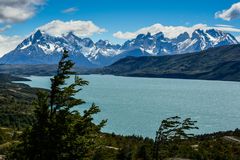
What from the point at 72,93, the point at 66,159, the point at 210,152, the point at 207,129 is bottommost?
the point at 207,129

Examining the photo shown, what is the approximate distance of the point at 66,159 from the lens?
751 inches

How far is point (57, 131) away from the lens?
19047 mm

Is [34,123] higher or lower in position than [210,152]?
higher

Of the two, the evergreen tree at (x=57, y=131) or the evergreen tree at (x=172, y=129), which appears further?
the evergreen tree at (x=172, y=129)

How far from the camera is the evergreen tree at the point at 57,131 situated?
62.0 ft

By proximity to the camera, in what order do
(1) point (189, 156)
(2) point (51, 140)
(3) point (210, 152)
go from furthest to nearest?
1. (3) point (210, 152)
2. (1) point (189, 156)
3. (2) point (51, 140)

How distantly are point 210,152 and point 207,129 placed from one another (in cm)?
11565

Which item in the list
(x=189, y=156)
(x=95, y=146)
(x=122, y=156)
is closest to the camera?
(x=95, y=146)

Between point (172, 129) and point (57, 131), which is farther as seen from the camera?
point (172, 129)

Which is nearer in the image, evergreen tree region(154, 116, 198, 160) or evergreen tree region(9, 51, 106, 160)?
evergreen tree region(9, 51, 106, 160)

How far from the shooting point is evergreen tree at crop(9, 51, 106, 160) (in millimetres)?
18891

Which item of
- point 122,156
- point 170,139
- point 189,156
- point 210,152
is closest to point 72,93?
point 170,139

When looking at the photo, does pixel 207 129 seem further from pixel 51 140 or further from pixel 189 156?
pixel 51 140

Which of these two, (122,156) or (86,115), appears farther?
(122,156)
